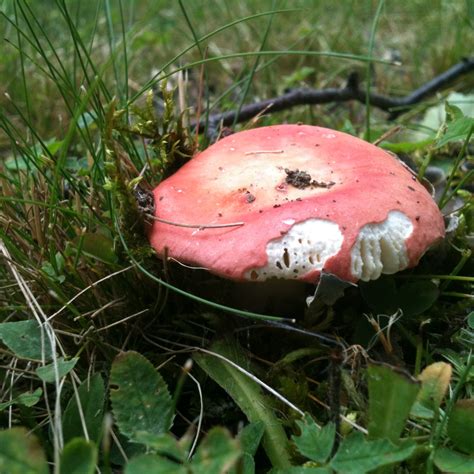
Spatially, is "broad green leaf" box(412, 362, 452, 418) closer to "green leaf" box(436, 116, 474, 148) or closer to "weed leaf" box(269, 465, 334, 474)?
"weed leaf" box(269, 465, 334, 474)

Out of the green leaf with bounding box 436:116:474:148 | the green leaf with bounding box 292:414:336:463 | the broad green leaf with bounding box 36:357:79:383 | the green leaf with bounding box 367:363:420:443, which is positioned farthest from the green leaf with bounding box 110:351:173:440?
the green leaf with bounding box 436:116:474:148

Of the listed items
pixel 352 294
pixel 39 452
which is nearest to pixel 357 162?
pixel 352 294

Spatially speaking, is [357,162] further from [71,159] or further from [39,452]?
[71,159]

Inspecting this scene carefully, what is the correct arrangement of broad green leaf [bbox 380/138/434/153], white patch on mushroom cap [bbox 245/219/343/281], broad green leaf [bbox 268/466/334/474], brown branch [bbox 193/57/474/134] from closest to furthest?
broad green leaf [bbox 268/466/334/474] < white patch on mushroom cap [bbox 245/219/343/281] < broad green leaf [bbox 380/138/434/153] < brown branch [bbox 193/57/474/134]

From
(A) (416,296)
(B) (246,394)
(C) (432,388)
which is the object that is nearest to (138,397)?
(B) (246,394)

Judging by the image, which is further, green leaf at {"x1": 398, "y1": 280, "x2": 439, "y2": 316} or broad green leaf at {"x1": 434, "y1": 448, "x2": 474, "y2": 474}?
green leaf at {"x1": 398, "y1": 280, "x2": 439, "y2": 316}

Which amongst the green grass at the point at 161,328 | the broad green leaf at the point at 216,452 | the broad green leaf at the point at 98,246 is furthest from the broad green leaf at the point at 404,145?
the broad green leaf at the point at 216,452

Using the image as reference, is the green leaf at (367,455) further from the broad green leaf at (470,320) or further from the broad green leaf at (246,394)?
the broad green leaf at (470,320)
